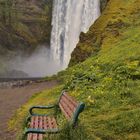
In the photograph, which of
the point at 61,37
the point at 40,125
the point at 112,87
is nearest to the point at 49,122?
the point at 40,125

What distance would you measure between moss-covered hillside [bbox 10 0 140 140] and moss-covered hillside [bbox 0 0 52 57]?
40541 mm

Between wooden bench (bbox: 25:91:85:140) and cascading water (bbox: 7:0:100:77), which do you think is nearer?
wooden bench (bbox: 25:91:85:140)

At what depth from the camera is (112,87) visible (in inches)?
534

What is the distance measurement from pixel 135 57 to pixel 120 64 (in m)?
1.02

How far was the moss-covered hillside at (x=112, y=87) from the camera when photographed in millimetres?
9656

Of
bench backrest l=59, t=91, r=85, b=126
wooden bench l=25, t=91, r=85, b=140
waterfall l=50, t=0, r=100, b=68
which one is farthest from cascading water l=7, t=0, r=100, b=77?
bench backrest l=59, t=91, r=85, b=126

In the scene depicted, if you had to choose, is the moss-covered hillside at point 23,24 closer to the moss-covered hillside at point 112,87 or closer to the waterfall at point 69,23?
the waterfall at point 69,23

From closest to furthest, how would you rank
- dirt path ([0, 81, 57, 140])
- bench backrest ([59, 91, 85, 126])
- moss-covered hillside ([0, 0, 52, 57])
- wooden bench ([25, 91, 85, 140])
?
bench backrest ([59, 91, 85, 126]), wooden bench ([25, 91, 85, 140]), dirt path ([0, 81, 57, 140]), moss-covered hillside ([0, 0, 52, 57])

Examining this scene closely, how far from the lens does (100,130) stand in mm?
9617

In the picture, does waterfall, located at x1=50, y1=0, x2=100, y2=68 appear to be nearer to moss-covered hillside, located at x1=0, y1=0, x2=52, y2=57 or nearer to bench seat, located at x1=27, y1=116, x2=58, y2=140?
moss-covered hillside, located at x1=0, y1=0, x2=52, y2=57

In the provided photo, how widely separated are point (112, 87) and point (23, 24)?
5730cm

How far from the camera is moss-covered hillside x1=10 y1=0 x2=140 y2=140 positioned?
31.7ft

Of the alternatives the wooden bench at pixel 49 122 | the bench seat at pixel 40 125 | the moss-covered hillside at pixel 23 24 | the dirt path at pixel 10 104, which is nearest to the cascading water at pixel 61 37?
the moss-covered hillside at pixel 23 24

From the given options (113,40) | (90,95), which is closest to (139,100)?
(90,95)
